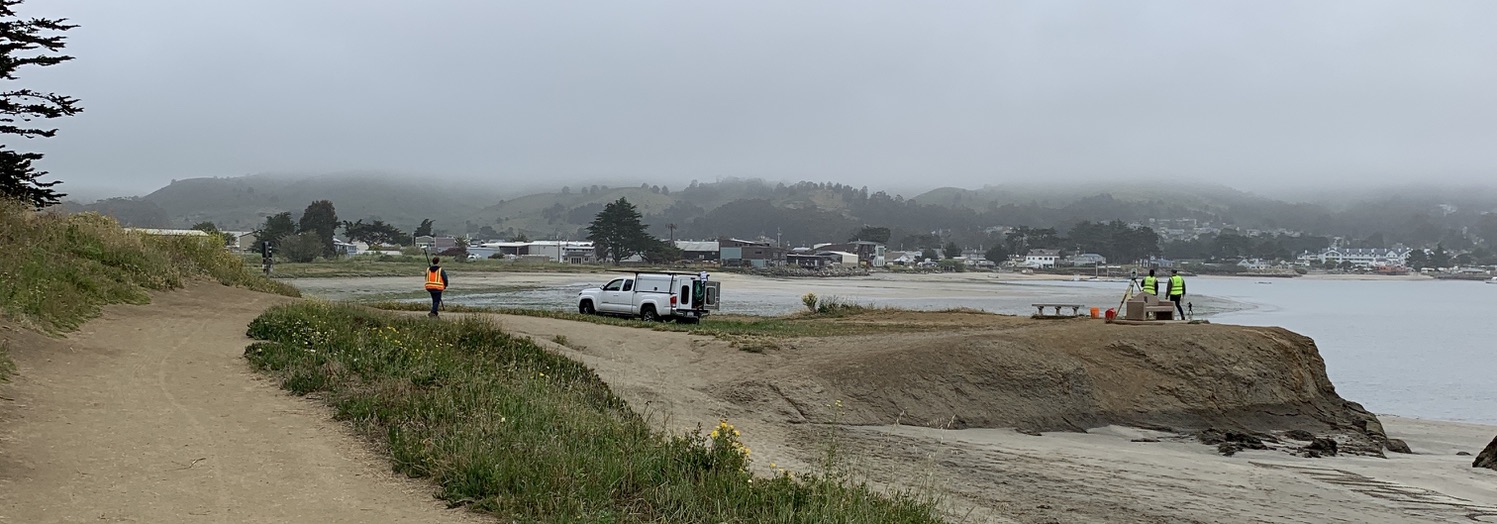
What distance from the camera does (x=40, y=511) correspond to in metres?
6.43

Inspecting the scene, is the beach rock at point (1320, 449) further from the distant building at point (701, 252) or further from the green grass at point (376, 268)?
the distant building at point (701, 252)

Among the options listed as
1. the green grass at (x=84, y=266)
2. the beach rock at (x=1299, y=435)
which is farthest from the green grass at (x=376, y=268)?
the beach rock at (x=1299, y=435)

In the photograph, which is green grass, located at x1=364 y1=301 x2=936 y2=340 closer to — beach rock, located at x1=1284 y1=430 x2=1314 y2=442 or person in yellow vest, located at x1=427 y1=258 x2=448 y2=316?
person in yellow vest, located at x1=427 y1=258 x2=448 y2=316

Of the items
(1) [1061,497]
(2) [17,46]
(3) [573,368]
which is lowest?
(1) [1061,497]

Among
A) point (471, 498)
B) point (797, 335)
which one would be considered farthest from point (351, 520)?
point (797, 335)

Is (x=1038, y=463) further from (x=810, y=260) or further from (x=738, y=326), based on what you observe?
(x=810, y=260)

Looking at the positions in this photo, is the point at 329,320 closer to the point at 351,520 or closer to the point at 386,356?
the point at 386,356

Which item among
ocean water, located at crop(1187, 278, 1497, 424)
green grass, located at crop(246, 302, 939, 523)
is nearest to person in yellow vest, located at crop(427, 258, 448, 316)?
green grass, located at crop(246, 302, 939, 523)

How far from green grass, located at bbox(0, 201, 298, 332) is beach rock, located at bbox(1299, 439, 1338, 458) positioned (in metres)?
19.1

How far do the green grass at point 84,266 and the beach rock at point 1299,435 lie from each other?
2012 cm

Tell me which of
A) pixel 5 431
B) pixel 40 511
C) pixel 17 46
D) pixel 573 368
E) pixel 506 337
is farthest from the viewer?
pixel 17 46

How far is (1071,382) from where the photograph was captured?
746 inches

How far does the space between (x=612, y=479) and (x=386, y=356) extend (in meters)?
6.00

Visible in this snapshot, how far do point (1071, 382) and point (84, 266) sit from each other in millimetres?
18408
